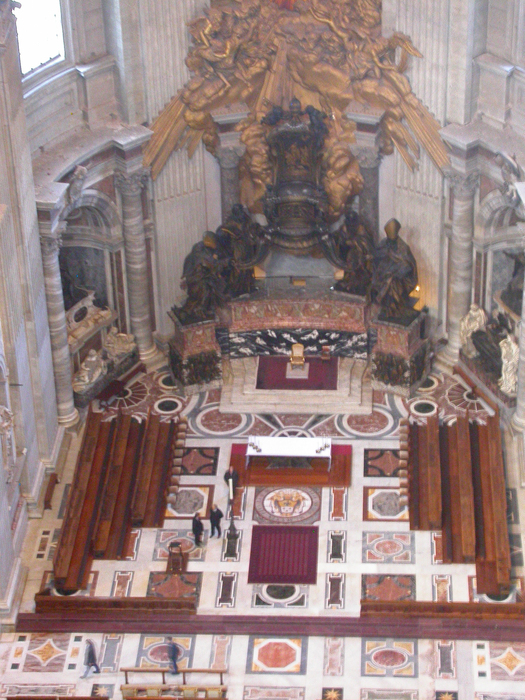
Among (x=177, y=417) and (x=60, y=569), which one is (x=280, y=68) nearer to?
(x=177, y=417)

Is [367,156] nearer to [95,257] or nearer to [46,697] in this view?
[95,257]

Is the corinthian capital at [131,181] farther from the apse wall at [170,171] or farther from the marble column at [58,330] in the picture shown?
the marble column at [58,330]

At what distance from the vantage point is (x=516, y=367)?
3481 centimetres

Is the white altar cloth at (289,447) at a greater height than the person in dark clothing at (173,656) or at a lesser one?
greater

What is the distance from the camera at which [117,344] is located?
37750 mm

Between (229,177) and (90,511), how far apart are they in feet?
31.8

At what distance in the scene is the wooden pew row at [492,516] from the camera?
101 ft

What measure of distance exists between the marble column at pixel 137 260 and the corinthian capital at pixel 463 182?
703cm

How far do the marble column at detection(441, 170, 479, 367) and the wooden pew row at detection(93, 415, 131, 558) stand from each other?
26.8ft

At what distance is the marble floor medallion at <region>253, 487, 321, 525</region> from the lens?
3306 cm

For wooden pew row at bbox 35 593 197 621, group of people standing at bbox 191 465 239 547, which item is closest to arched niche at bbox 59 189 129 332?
group of people standing at bbox 191 465 239 547

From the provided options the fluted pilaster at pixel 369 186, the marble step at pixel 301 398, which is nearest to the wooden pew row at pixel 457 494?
the marble step at pixel 301 398

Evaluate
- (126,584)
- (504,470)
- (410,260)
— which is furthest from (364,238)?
(126,584)

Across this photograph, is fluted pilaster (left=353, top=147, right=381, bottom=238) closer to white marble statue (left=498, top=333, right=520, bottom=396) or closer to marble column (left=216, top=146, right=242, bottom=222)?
marble column (left=216, top=146, right=242, bottom=222)
